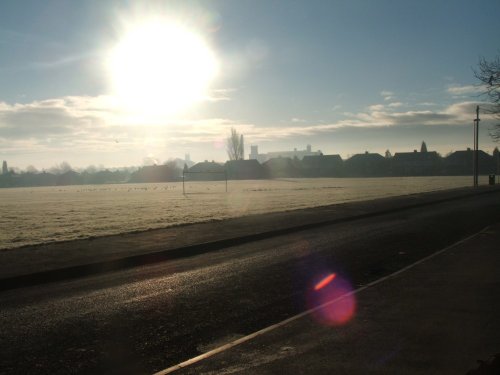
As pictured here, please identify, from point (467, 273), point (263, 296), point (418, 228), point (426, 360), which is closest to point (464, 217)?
point (418, 228)

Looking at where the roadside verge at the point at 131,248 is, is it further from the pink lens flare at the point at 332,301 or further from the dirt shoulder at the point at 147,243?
the pink lens flare at the point at 332,301

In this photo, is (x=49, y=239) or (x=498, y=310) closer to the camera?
(x=498, y=310)

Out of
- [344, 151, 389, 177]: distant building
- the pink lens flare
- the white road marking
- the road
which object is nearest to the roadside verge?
the road

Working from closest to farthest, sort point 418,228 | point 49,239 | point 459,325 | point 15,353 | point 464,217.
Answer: point 15,353 < point 459,325 < point 49,239 < point 418,228 < point 464,217

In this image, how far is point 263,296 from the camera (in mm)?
7008

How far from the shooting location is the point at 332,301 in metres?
6.71

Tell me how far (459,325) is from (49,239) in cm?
1209

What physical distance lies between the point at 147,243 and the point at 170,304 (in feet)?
18.8

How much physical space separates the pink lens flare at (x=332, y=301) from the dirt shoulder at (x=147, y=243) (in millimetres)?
4313

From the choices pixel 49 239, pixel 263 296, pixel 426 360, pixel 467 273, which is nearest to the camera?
pixel 426 360

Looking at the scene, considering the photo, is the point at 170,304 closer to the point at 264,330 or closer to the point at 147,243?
the point at 264,330

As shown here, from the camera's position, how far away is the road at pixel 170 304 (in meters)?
4.82

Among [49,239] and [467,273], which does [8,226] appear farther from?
[467,273]

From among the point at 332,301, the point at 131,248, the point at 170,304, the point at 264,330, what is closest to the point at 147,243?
the point at 131,248
